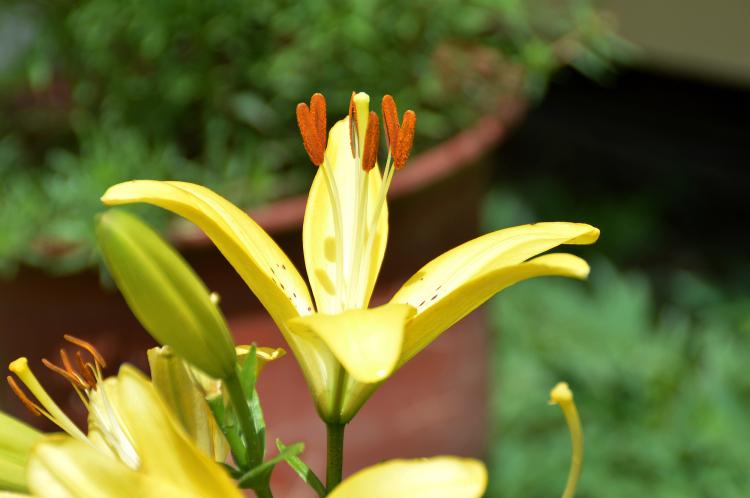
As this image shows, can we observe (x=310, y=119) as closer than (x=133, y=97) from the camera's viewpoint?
Yes

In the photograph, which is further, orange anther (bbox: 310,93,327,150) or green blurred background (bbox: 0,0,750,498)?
green blurred background (bbox: 0,0,750,498)

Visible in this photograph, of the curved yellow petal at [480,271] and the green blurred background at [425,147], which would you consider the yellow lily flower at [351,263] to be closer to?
the curved yellow petal at [480,271]

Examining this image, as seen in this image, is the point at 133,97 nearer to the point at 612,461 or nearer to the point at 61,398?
the point at 61,398

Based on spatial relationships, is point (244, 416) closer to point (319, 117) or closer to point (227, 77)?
point (319, 117)

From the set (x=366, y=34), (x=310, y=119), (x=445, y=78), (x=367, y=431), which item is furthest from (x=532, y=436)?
(x=310, y=119)

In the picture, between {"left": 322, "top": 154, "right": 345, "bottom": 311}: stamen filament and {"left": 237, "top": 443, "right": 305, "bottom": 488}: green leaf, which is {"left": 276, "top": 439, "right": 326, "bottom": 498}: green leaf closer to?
{"left": 237, "top": 443, "right": 305, "bottom": 488}: green leaf

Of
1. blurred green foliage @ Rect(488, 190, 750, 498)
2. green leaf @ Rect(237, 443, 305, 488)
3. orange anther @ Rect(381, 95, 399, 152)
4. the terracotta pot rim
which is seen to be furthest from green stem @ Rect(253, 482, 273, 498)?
blurred green foliage @ Rect(488, 190, 750, 498)
